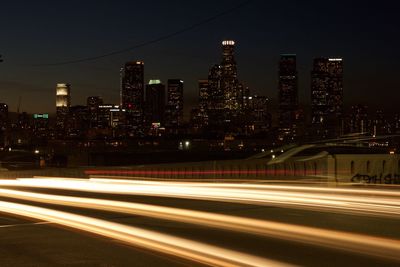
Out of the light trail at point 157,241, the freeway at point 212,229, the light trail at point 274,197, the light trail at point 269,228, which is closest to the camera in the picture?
the light trail at point 157,241

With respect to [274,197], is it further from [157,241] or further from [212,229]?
[157,241]

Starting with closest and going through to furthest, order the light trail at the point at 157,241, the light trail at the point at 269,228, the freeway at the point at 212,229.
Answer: the light trail at the point at 157,241 < the freeway at the point at 212,229 < the light trail at the point at 269,228

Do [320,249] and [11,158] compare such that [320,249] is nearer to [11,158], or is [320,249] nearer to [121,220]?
[121,220]

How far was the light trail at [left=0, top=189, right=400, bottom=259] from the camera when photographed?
34.2 ft

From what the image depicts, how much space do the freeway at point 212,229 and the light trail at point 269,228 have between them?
0.02 meters

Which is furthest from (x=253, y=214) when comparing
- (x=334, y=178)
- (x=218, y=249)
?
(x=334, y=178)

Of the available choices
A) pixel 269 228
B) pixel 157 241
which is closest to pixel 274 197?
pixel 269 228

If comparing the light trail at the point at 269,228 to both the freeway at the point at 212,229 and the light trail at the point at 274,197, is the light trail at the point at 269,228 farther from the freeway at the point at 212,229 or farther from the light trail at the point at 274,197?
the light trail at the point at 274,197

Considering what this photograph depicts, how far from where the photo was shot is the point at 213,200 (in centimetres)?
1991

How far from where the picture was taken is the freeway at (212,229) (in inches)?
383

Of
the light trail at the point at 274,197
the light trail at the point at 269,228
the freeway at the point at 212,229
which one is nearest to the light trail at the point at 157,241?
the freeway at the point at 212,229

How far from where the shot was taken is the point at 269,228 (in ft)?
41.6

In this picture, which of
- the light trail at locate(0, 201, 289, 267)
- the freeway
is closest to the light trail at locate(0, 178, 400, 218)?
the freeway

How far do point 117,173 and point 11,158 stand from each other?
37.6 meters
